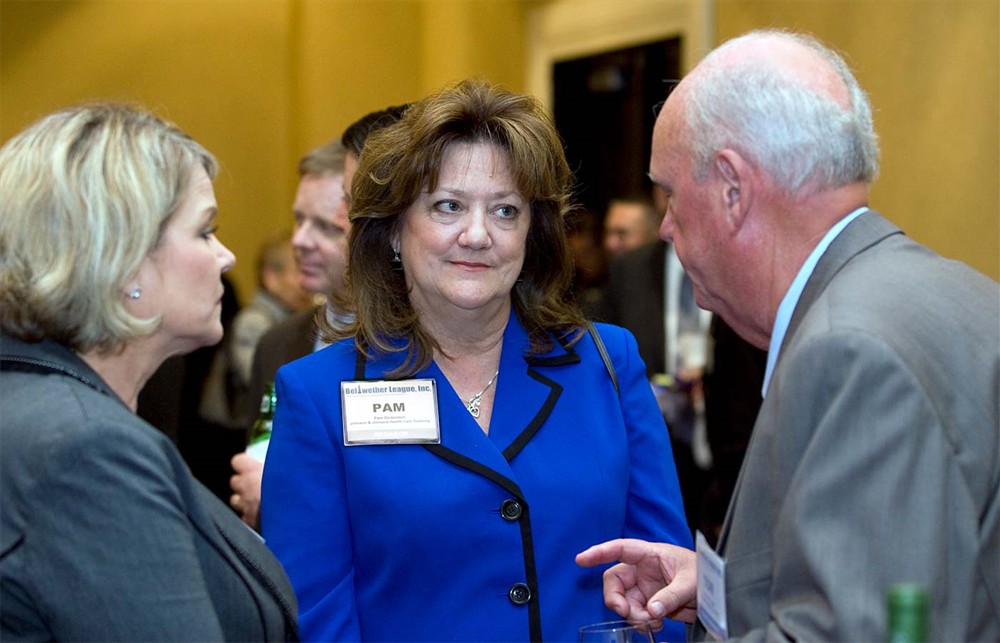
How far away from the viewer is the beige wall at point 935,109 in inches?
172

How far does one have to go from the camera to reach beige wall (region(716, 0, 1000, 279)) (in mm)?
4363

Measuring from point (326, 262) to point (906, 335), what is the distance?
243 cm

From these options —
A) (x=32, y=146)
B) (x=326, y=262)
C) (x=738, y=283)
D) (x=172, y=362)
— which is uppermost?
(x=32, y=146)

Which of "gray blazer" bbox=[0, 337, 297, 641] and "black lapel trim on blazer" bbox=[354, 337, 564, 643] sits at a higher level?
"gray blazer" bbox=[0, 337, 297, 641]

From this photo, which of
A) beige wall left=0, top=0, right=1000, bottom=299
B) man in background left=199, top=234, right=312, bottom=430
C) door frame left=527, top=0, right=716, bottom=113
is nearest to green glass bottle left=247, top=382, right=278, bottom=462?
man in background left=199, top=234, right=312, bottom=430

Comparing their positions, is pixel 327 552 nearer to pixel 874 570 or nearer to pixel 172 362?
pixel 874 570

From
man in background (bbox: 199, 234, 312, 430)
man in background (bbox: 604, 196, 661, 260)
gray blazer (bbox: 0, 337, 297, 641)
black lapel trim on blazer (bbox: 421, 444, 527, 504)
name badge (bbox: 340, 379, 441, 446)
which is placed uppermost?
gray blazer (bbox: 0, 337, 297, 641)

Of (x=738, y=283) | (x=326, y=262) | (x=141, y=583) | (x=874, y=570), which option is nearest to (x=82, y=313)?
(x=141, y=583)

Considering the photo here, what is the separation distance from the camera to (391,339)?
2555 millimetres

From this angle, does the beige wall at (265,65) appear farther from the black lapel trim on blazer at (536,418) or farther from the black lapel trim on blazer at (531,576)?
the black lapel trim on blazer at (531,576)

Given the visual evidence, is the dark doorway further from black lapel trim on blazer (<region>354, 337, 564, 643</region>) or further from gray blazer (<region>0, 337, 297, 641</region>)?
gray blazer (<region>0, 337, 297, 641</region>)

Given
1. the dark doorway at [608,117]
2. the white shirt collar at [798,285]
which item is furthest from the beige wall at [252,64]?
the white shirt collar at [798,285]

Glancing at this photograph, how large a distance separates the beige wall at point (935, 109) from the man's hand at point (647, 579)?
2533 millimetres

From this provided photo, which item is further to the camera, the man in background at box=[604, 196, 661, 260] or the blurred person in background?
the man in background at box=[604, 196, 661, 260]
